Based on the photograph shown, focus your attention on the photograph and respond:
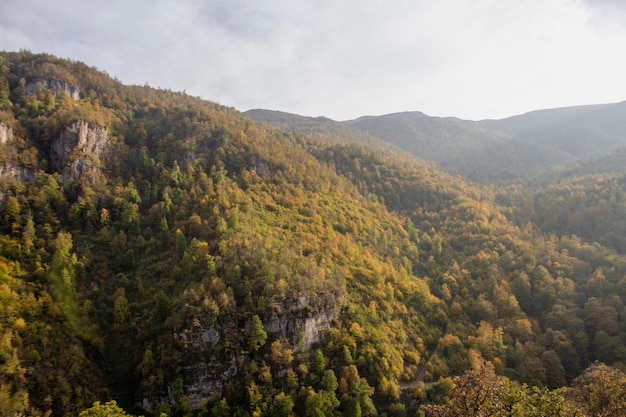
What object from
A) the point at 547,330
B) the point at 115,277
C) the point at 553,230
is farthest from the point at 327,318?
the point at 553,230

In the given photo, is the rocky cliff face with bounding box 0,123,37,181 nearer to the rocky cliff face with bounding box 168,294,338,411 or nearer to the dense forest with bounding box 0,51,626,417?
the dense forest with bounding box 0,51,626,417

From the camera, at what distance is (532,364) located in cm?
8912

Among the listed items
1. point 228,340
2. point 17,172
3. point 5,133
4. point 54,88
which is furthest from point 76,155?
point 228,340

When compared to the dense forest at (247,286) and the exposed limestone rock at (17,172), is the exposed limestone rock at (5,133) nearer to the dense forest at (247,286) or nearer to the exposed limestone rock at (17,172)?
the dense forest at (247,286)

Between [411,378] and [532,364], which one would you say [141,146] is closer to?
[411,378]

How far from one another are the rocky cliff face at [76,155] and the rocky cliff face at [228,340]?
64.3 meters

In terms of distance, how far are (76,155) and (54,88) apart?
167 feet

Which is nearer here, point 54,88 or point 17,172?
point 17,172

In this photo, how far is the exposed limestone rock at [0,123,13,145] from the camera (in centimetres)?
9838

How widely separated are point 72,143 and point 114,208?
2751cm

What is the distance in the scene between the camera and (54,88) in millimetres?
136125

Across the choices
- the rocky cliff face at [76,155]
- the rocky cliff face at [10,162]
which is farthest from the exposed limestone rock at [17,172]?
the rocky cliff face at [76,155]

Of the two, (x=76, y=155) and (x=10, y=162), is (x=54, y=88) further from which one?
(x=10, y=162)

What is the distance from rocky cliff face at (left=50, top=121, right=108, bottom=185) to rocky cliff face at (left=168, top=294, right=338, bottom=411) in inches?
2530
